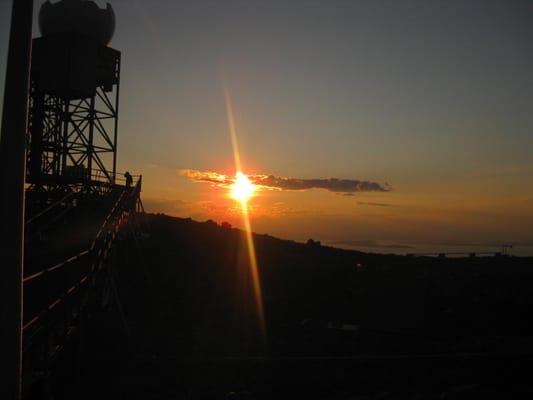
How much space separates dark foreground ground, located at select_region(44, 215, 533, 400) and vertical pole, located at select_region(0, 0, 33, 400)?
6592 millimetres

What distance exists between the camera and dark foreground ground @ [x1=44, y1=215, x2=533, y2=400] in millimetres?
12273

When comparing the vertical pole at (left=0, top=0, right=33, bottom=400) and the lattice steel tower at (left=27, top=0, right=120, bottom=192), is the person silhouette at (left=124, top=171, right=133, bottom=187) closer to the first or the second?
the lattice steel tower at (left=27, top=0, right=120, bottom=192)

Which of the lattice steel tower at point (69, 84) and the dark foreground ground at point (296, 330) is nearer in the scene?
the dark foreground ground at point (296, 330)

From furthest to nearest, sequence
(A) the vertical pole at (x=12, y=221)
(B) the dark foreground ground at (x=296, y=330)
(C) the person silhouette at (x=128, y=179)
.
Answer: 1. (C) the person silhouette at (x=128, y=179)
2. (B) the dark foreground ground at (x=296, y=330)
3. (A) the vertical pole at (x=12, y=221)

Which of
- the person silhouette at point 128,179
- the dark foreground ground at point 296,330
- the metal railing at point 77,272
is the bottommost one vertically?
the dark foreground ground at point 296,330

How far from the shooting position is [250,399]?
11.6 meters

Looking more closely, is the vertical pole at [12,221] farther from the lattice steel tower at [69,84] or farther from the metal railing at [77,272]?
the lattice steel tower at [69,84]

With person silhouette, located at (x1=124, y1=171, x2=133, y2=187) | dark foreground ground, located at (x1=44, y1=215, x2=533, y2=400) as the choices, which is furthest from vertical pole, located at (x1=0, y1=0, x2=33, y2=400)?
person silhouette, located at (x1=124, y1=171, x2=133, y2=187)

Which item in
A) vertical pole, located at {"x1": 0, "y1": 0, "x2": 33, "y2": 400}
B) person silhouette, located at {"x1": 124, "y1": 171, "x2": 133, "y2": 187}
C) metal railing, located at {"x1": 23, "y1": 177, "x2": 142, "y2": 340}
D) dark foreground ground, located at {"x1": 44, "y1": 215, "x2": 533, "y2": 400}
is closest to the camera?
vertical pole, located at {"x1": 0, "y1": 0, "x2": 33, "y2": 400}

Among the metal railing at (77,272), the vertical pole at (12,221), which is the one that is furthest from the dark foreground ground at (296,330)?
the vertical pole at (12,221)

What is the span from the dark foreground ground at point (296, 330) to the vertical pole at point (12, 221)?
659 centimetres

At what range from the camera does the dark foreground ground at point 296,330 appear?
1227 cm

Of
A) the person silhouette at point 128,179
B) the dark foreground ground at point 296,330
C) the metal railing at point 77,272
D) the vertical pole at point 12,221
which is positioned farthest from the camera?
the person silhouette at point 128,179

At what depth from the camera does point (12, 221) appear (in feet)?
17.9
